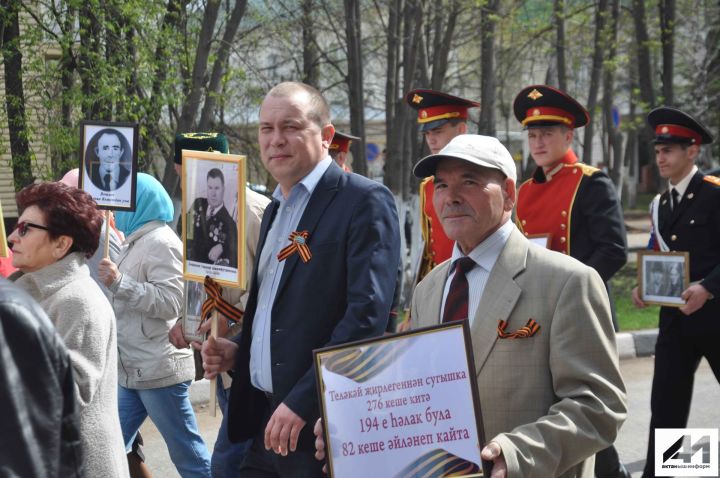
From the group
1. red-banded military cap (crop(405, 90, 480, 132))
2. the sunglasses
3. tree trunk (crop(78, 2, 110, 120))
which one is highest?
tree trunk (crop(78, 2, 110, 120))

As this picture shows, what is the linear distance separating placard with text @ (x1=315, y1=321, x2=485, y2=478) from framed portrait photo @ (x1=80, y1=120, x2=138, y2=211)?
308 cm

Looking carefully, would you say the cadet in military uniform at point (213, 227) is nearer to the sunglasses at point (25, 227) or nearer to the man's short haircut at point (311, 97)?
the man's short haircut at point (311, 97)

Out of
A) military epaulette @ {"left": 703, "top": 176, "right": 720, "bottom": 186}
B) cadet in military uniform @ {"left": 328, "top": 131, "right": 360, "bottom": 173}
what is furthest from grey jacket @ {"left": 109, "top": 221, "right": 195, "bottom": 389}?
military epaulette @ {"left": 703, "top": 176, "right": 720, "bottom": 186}

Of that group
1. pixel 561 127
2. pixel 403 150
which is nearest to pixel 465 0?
pixel 403 150

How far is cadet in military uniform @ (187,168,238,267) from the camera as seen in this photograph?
426 cm

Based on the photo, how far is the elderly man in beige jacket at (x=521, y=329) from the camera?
275 cm

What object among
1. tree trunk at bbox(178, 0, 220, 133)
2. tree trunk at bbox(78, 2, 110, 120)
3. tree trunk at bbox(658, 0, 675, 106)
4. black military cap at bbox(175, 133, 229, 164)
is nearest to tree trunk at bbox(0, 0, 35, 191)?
tree trunk at bbox(78, 2, 110, 120)

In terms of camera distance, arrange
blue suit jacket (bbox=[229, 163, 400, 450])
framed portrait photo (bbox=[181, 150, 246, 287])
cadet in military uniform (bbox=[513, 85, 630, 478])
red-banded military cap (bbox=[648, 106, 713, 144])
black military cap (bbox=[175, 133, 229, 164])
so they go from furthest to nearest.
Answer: red-banded military cap (bbox=[648, 106, 713, 144])
cadet in military uniform (bbox=[513, 85, 630, 478])
black military cap (bbox=[175, 133, 229, 164])
framed portrait photo (bbox=[181, 150, 246, 287])
blue suit jacket (bbox=[229, 163, 400, 450])

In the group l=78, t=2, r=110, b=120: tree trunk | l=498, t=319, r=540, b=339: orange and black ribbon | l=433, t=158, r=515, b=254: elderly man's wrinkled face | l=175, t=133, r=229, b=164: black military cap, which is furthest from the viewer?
l=78, t=2, r=110, b=120: tree trunk

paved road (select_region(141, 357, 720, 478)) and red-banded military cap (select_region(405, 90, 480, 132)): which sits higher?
red-banded military cap (select_region(405, 90, 480, 132))

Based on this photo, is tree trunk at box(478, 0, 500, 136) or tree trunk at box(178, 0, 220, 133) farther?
tree trunk at box(478, 0, 500, 136)

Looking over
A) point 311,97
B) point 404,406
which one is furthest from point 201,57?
point 404,406

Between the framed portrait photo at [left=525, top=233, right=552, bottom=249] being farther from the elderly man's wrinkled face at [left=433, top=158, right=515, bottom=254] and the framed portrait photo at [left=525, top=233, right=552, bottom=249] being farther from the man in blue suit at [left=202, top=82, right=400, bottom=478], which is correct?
the elderly man's wrinkled face at [left=433, top=158, right=515, bottom=254]

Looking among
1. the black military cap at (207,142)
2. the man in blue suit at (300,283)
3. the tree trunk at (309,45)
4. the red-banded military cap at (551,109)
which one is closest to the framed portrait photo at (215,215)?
the man in blue suit at (300,283)
